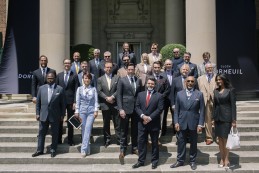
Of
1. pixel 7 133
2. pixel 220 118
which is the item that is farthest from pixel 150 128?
pixel 7 133

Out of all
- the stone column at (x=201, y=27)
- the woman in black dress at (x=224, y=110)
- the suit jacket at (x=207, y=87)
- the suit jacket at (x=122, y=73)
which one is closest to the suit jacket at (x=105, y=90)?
the suit jacket at (x=122, y=73)

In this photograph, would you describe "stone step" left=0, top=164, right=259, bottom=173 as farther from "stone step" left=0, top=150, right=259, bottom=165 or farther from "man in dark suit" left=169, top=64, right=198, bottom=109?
"man in dark suit" left=169, top=64, right=198, bottom=109

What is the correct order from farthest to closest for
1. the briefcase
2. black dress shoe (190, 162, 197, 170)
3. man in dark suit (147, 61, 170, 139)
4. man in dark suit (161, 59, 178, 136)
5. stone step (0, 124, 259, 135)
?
stone step (0, 124, 259, 135) < man in dark suit (161, 59, 178, 136) < man in dark suit (147, 61, 170, 139) < the briefcase < black dress shoe (190, 162, 197, 170)

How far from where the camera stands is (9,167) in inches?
318

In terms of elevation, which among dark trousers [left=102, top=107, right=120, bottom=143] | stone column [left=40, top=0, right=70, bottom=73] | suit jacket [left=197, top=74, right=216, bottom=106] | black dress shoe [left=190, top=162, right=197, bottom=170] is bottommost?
black dress shoe [left=190, top=162, right=197, bottom=170]

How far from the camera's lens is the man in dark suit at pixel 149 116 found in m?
7.84

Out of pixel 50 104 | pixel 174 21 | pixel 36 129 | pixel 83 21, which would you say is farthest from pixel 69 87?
pixel 174 21

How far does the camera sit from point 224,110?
303 inches

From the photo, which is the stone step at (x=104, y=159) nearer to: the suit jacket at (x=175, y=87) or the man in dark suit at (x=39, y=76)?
the suit jacket at (x=175, y=87)

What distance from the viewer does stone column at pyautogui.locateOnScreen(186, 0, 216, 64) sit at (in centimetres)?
1191

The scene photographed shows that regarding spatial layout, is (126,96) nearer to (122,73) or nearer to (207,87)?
(122,73)

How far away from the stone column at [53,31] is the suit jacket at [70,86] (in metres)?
2.94

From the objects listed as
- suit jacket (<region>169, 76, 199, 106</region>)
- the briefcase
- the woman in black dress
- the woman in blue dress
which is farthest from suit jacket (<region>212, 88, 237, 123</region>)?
the briefcase

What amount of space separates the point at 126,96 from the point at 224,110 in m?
2.23
